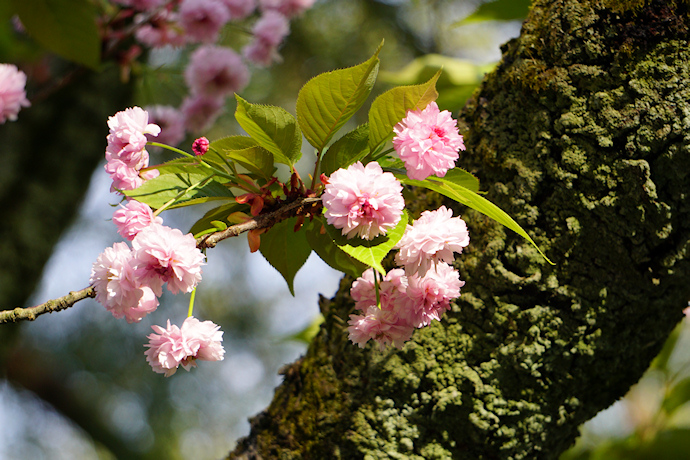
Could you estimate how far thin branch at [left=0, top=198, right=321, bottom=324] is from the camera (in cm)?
35

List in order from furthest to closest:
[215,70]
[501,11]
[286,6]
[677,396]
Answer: [286,6], [215,70], [677,396], [501,11]

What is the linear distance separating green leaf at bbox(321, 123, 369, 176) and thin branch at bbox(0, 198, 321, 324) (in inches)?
1.6

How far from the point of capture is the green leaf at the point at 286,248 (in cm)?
48

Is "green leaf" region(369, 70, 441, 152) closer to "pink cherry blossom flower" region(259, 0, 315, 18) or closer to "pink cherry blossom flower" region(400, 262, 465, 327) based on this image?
"pink cherry blossom flower" region(400, 262, 465, 327)

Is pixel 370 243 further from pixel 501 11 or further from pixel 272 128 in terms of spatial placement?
pixel 501 11

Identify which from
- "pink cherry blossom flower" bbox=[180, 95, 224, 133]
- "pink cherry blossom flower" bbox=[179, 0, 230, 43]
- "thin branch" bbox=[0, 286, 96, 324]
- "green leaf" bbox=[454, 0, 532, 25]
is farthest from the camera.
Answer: "pink cherry blossom flower" bbox=[180, 95, 224, 133]

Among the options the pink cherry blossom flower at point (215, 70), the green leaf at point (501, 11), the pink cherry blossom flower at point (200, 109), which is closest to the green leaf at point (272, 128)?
the green leaf at point (501, 11)

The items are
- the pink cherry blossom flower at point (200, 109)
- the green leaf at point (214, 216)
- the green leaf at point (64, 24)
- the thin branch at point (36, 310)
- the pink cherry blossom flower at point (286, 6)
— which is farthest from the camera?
the pink cherry blossom flower at point (286, 6)

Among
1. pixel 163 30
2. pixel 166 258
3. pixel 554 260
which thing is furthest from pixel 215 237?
pixel 163 30

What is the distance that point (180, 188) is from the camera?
0.45 meters

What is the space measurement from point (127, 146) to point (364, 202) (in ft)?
0.72

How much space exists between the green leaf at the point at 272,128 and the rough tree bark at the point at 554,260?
21 centimetres

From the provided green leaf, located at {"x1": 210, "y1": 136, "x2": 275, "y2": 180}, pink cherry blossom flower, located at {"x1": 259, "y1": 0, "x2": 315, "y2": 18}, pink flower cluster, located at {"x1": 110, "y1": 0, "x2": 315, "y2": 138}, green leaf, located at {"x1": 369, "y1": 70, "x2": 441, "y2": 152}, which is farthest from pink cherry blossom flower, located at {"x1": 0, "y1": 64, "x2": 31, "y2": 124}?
pink cherry blossom flower, located at {"x1": 259, "y1": 0, "x2": 315, "y2": 18}

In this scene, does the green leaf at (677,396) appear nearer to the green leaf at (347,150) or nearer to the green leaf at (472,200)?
the green leaf at (472,200)
